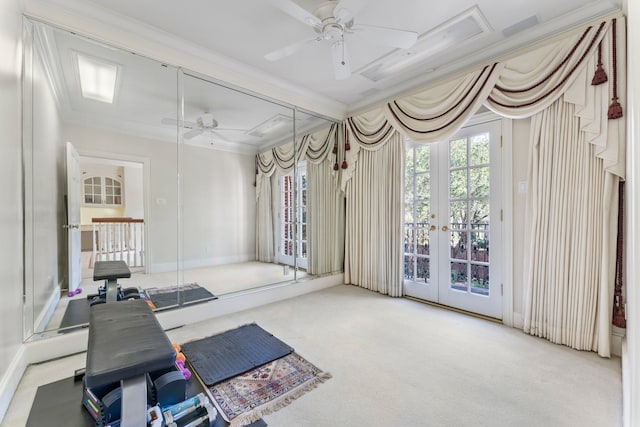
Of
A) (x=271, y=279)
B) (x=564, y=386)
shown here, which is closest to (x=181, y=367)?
(x=271, y=279)

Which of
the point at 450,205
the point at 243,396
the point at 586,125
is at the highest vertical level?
the point at 586,125

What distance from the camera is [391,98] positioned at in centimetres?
366

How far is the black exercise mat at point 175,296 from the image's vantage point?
2758 mm

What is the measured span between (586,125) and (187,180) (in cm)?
396

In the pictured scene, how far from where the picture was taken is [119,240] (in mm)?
2848

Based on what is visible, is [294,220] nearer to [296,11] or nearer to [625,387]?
[296,11]

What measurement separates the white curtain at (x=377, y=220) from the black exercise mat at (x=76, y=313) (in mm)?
3084

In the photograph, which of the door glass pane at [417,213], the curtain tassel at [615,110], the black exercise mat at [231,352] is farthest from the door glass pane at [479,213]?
the black exercise mat at [231,352]

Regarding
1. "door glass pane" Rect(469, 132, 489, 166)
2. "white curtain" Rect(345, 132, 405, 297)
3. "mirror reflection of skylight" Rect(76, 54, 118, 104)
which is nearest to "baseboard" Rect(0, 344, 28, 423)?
"mirror reflection of skylight" Rect(76, 54, 118, 104)

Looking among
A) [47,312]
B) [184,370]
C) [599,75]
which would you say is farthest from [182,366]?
[599,75]

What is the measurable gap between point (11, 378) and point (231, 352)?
1278mm

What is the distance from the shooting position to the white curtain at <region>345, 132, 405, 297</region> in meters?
3.58

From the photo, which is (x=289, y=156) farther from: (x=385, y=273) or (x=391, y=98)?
(x=385, y=273)

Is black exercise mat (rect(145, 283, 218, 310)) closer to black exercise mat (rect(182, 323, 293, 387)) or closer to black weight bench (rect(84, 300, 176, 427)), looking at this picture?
black exercise mat (rect(182, 323, 293, 387))
